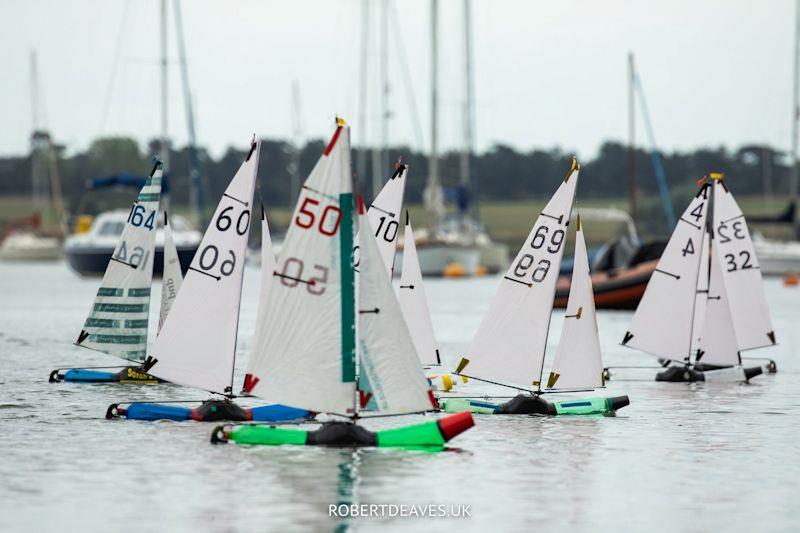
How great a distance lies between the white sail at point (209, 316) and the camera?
2022 cm

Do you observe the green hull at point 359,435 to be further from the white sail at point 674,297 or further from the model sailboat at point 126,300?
the white sail at point 674,297

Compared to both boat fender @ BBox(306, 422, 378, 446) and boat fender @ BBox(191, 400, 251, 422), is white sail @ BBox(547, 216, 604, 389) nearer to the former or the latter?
boat fender @ BBox(306, 422, 378, 446)

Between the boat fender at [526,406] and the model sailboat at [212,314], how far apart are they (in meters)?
3.36

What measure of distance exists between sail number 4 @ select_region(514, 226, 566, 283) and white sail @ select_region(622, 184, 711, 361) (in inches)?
252

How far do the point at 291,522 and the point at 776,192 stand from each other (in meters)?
130

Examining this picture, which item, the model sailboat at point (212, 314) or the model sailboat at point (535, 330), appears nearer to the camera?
the model sailboat at point (212, 314)

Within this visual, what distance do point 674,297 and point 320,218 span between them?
12.4 meters

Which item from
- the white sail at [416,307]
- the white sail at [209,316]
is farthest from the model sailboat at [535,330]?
the white sail at [209,316]

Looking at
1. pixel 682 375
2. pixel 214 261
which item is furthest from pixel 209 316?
pixel 682 375

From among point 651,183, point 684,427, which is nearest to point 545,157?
point 651,183

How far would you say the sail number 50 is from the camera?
17.4 metres

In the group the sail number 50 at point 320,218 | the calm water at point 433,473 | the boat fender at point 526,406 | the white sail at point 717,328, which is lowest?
the calm water at point 433,473

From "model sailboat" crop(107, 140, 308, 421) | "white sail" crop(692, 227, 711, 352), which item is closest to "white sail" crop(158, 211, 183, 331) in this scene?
"model sailboat" crop(107, 140, 308, 421)

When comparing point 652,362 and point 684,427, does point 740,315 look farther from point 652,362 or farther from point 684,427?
point 684,427
